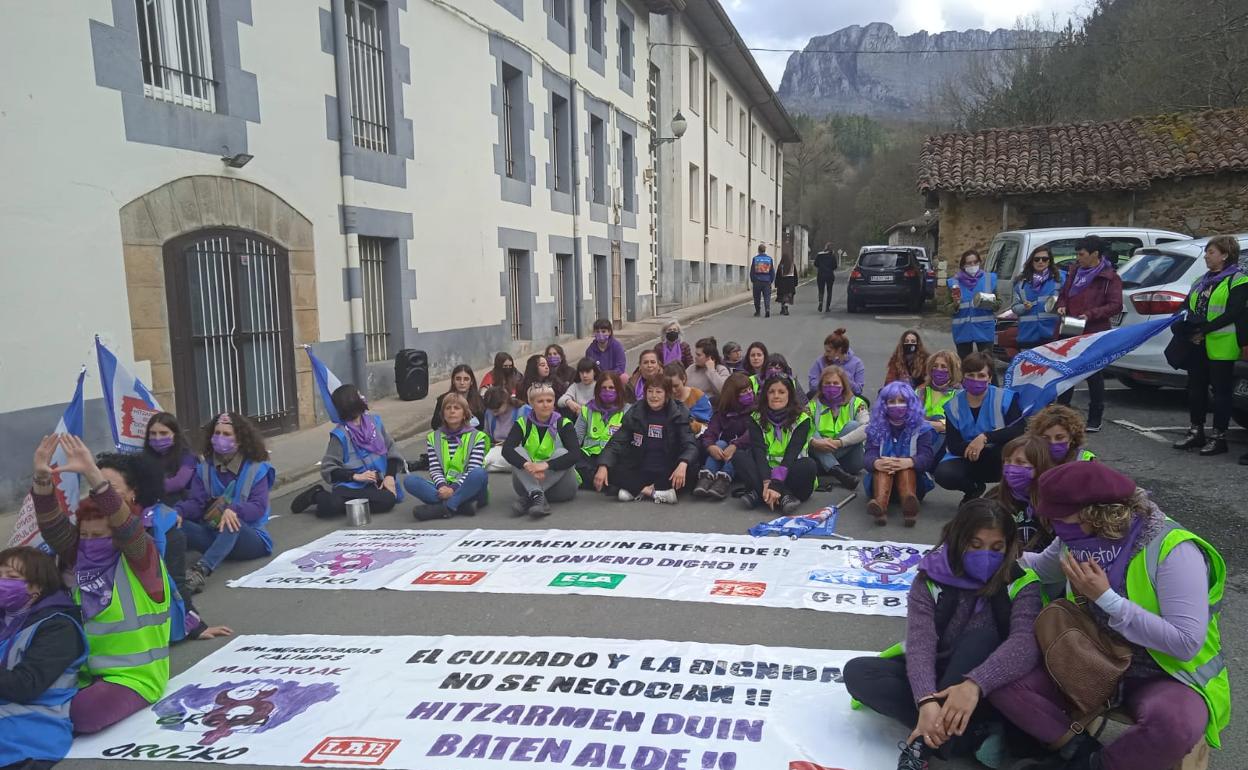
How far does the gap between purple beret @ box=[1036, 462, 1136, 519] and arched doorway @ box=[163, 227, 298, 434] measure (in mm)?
8018

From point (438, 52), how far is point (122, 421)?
939cm

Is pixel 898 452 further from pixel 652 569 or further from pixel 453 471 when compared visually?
pixel 453 471

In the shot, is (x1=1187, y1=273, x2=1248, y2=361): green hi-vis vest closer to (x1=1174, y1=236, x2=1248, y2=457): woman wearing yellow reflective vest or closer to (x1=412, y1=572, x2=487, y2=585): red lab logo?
(x1=1174, y1=236, x2=1248, y2=457): woman wearing yellow reflective vest

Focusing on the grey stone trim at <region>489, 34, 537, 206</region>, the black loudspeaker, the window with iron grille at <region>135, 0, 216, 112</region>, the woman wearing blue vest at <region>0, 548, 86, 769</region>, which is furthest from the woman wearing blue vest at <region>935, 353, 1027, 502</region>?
the grey stone trim at <region>489, 34, 537, 206</region>

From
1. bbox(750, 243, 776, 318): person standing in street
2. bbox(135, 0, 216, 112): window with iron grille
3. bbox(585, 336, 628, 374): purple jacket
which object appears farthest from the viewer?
bbox(750, 243, 776, 318): person standing in street

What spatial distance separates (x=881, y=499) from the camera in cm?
634

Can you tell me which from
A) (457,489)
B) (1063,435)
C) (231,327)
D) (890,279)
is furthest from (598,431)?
(890,279)

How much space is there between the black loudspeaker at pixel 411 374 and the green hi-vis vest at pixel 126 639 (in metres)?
8.11

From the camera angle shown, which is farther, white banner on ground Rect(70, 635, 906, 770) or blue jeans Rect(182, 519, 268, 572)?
blue jeans Rect(182, 519, 268, 572)

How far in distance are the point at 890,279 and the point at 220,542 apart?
19.9 m

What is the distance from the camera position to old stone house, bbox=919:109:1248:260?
18.5 m

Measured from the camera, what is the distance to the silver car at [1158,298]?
866 centimetres

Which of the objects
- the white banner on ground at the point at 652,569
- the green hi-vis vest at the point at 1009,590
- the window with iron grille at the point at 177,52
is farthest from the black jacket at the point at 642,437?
the window with iron grille at the point at 177,52

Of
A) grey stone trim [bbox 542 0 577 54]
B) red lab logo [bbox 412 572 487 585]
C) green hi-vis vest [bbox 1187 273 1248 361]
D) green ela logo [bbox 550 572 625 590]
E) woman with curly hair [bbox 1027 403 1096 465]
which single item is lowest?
red lab logo [bbox 412 572 487 585]
